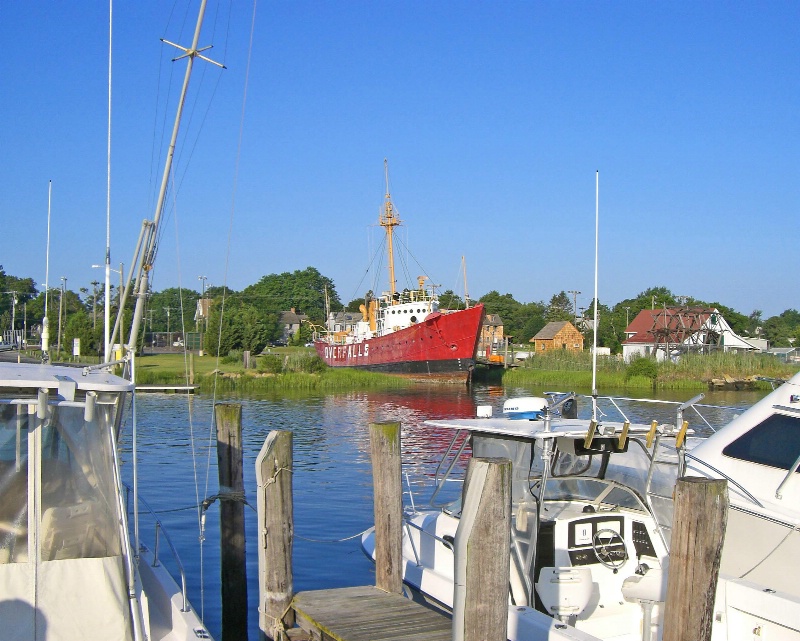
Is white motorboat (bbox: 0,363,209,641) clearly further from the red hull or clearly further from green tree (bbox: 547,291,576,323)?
green tree (bbox: 547,291,576,323)

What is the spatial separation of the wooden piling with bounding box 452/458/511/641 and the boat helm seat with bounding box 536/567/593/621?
2668 mm

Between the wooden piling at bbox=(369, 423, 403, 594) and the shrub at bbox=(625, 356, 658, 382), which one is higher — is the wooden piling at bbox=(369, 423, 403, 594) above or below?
below

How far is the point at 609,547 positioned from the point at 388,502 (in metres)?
2.62

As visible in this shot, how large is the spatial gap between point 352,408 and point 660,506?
31.6m

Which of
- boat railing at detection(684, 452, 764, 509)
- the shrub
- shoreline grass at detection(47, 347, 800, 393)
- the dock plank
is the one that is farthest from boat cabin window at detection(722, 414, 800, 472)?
the shrub

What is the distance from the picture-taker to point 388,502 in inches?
385

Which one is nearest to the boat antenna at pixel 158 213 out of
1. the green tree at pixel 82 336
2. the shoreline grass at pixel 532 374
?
the shoreline grass at pixel 532 374

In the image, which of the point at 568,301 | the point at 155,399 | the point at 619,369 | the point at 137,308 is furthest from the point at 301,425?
the point at 568,301

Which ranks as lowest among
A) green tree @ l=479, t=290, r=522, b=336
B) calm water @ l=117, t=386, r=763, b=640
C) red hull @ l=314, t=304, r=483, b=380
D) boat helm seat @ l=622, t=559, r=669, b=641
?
calm water @ l=117, t=386, r=763, b=640

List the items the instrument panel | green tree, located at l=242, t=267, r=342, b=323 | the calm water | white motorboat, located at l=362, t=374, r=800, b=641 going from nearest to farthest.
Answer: white motorboat, located at l=362, t=374, r=800, b=641 → the instrument panel → the calm water → green tree, located at l=242, t=267, r=342, b=323

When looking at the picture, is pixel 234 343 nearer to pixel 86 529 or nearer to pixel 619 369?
pixel 619 369

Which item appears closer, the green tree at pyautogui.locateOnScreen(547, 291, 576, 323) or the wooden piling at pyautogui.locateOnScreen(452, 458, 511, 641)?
the wooden piling at pyautogui.locateOnScreen(452, 458, 511, 641)

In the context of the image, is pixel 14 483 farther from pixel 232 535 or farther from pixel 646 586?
pixel 646 586

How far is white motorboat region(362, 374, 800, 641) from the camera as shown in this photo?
9352mm
